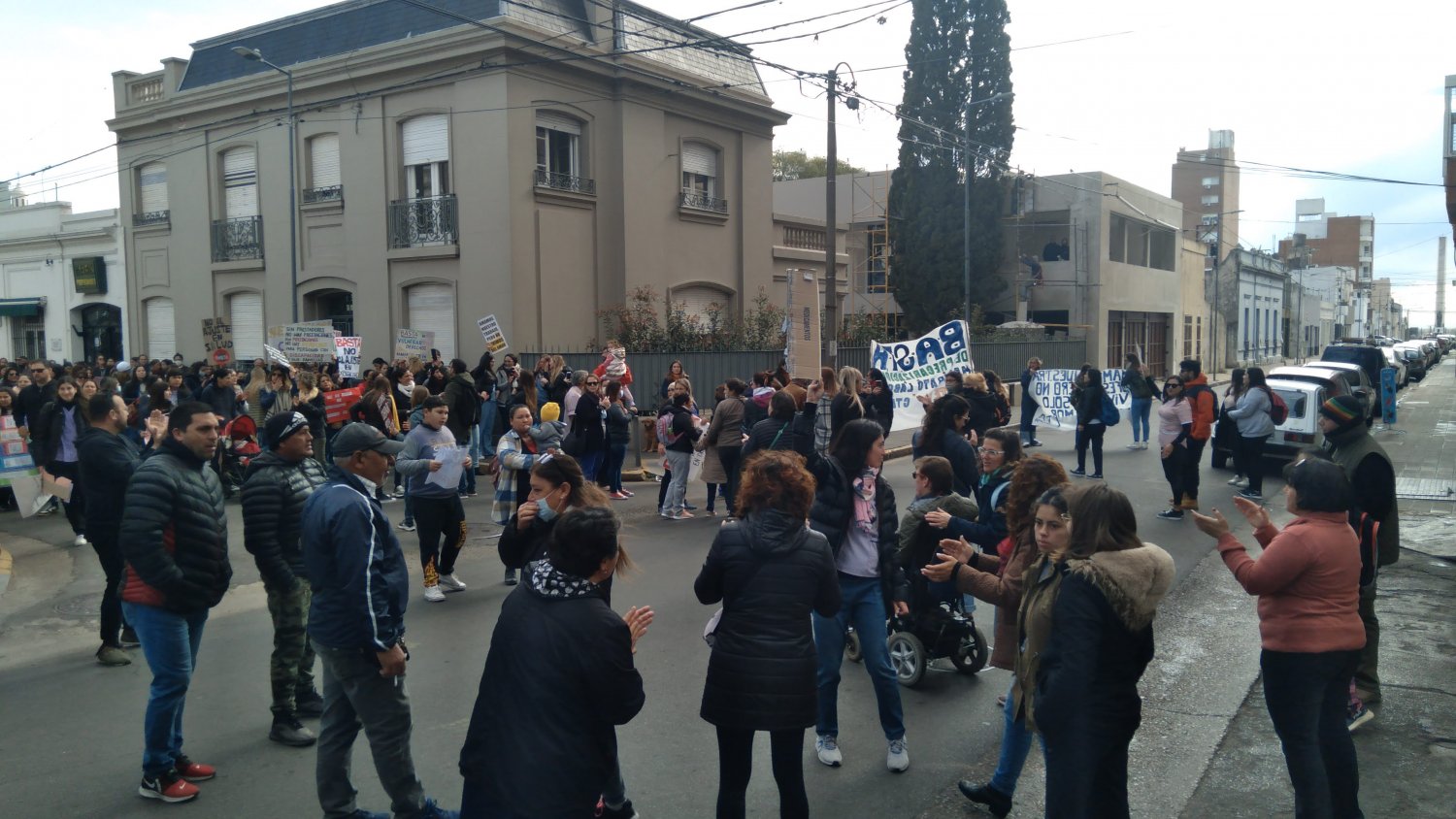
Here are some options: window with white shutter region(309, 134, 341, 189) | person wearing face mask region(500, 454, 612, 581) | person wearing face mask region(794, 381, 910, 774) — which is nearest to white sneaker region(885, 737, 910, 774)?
person wearing face mask region(794, 381, 910, 774)

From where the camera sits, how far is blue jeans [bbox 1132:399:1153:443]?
1886 centimetres

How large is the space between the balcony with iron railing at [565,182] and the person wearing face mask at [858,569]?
55.9 feet

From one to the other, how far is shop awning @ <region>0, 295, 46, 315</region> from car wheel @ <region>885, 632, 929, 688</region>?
3356 centimetres

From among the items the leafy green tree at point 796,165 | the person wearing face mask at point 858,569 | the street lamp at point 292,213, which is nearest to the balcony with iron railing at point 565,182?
the street lamp at point 292,213

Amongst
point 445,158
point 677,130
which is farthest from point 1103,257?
point 445,158

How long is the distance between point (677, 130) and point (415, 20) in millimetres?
6204

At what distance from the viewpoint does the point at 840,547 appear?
5.16 meters

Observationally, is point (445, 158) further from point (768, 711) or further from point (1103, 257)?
point (1103, 257)

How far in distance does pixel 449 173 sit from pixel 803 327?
9423mm

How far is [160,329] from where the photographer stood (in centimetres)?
2766

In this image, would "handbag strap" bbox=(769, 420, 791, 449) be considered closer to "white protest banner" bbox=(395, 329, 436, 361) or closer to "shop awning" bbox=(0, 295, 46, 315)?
"white protest banner" bbox=(395, 329, 436, 361)

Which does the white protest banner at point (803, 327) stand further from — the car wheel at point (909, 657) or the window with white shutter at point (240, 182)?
the window with white shutter at point (240, 182)

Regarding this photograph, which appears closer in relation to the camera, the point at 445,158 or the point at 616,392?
the point at 616,392

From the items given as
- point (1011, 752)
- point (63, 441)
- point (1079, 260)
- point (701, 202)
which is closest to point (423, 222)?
point (701, 202)
